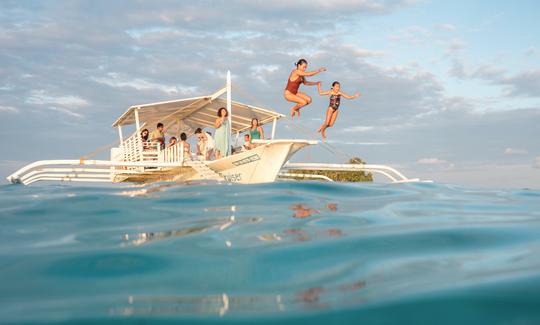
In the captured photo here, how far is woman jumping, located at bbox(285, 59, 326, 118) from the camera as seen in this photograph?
44.2 ft

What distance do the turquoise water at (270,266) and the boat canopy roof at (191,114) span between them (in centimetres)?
1177

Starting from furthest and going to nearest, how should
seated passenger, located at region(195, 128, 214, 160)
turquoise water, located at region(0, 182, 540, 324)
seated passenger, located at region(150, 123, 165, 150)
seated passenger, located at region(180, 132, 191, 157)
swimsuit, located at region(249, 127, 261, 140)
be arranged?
seated passenger, located at region(150, 123, 165, 150) → swimsuit, located at region(249, 127, 261, 140) → seated passenger, located at region(195, 128, 214, 160) → seated passenger, located at region(180, 132, 191, 157) → turquoise water, located at region(0, 182, 540, 324)

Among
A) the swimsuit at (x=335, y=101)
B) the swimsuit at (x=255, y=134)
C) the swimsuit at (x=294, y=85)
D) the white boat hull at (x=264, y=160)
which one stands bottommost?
the white boat hull at (x=264, y=160)

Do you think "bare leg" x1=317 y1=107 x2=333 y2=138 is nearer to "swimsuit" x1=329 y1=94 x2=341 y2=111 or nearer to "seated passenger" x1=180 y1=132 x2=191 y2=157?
"swimsuit" x1=329 y1=94 x2=341 y2=111

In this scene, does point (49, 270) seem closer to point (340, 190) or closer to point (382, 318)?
point (382, 318)

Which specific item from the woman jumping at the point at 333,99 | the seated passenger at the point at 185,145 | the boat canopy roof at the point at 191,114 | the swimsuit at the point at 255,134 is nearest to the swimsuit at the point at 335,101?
the woman jumping at the point at 333,99

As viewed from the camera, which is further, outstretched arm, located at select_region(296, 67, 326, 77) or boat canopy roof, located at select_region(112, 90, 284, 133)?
boat canopy roof, located at select_region(112, 90, 284, 133)

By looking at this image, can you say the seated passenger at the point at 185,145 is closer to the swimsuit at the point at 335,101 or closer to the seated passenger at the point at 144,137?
the seated passenger at the point at 144,137

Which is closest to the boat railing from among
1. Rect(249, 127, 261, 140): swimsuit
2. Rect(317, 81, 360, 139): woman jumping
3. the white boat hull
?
Rect(249, 127, 261, 140): swimsuit

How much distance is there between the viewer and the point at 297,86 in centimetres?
1363

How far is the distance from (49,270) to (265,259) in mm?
1137

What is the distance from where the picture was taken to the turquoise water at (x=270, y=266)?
1.75 meters

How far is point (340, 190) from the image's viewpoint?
7402mm

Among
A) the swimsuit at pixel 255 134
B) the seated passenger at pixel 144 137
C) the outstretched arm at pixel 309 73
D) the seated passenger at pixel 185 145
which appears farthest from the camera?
the seated passenger at pixel 144 137
